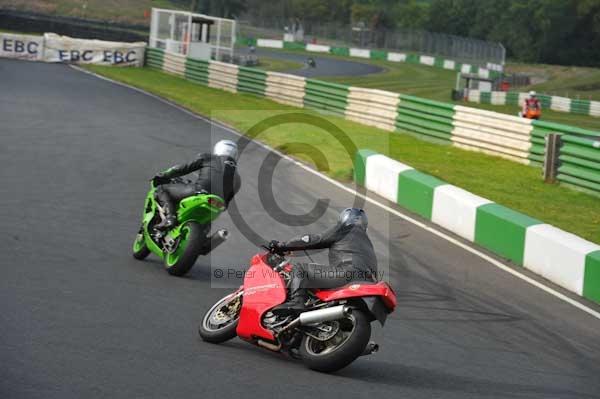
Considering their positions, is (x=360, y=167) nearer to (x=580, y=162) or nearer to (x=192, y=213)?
(x=580, y=162)

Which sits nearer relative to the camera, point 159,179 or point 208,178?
point 208,178

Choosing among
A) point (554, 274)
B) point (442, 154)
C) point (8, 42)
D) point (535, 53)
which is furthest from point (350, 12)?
point (554, 274)

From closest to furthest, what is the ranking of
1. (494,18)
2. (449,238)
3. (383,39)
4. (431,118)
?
(449,238) < (431,118) < (383,39) < (494,18)

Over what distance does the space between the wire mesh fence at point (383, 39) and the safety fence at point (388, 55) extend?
0.49m

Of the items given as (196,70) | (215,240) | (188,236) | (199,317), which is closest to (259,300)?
(199,317)

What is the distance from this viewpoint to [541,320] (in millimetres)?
9633

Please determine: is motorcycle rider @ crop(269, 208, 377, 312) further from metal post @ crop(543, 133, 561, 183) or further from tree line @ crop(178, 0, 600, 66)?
tree line @ crop(178, 0, 600, 66)

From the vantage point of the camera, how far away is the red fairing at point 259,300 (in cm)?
720

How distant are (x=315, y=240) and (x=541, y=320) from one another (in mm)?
3486

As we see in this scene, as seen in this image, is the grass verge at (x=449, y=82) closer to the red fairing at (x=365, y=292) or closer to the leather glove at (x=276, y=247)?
the leather glove at (x=276, y=247)

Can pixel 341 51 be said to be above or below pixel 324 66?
above

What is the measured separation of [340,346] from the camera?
677 cm

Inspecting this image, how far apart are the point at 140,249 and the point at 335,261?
Answer: 3.83 m

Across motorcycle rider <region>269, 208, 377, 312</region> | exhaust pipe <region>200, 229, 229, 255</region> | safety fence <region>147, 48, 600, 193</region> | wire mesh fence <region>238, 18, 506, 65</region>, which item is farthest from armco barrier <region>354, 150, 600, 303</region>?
wire mesh fence <region>238, 18, 506, 65</region>
